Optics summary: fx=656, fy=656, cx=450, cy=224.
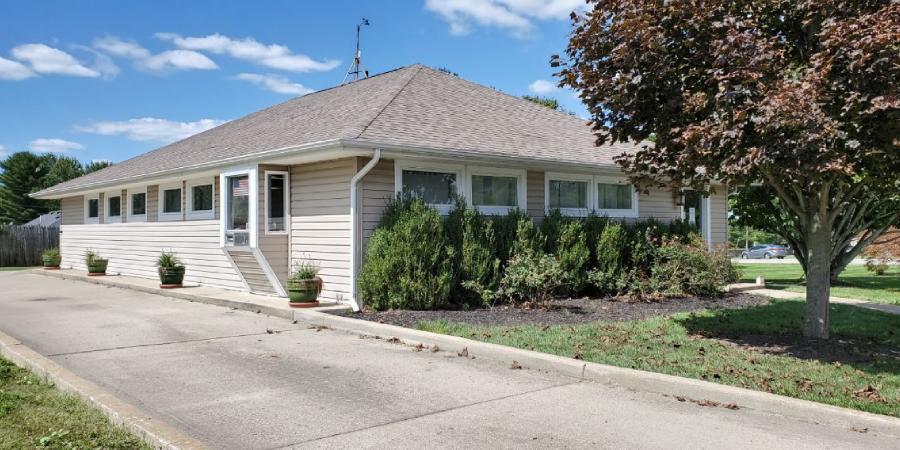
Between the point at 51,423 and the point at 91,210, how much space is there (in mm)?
19817

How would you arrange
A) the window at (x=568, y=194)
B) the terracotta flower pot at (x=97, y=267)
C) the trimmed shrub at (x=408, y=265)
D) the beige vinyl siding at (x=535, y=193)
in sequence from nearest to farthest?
the trimmed shrub at (x=408, y=265) < the beige vinyl siding at (x=535, y=193) < the window at (x=568, y=194) < the terracotta flower pot at (x=97, y=267)

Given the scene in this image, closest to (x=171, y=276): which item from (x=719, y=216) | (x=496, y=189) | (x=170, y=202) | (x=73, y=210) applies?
(x=170, y=202)

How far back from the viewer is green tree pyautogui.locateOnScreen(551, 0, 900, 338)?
6.07m

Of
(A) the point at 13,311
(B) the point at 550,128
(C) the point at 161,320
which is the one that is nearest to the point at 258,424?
(C) the point at 161,320

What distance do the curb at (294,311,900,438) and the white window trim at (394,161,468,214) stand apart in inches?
138

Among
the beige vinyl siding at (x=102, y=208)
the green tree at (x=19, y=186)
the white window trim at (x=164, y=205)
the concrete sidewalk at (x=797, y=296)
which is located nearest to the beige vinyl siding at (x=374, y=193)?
the white window trim at (x=164, y=205)

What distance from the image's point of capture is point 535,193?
14.0 meters

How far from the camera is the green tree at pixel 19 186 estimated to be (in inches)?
2726

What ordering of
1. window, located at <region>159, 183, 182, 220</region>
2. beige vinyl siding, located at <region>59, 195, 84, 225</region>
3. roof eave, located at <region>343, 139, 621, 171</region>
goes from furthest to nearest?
beige vinyl siding, located at <region>59, 195, 84, 225</region> < window, located at <region>159, 183, 182, 220</region> < roof eave, located at <region>343, 139, 621, 171</region>

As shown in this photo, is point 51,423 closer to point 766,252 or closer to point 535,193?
point 535,193

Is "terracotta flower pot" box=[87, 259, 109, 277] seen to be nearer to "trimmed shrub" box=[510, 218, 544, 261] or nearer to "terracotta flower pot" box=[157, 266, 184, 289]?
"terracotta flower pot" box=[157, 266, 184, 289]

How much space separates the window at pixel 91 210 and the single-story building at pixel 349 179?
2690 mm

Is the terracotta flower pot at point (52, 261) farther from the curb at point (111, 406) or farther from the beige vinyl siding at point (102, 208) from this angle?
the curb at point (111, 406)

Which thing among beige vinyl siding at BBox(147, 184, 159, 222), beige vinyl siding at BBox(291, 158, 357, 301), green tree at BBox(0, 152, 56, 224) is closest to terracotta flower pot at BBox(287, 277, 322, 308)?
beige vinyl siding at BBox(291, 158, 357, 301)
